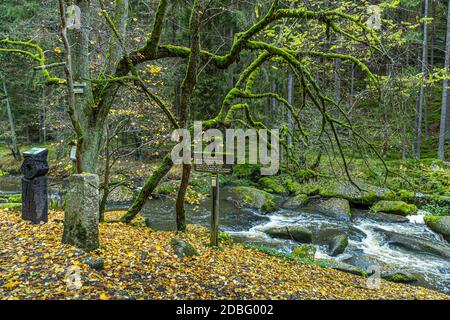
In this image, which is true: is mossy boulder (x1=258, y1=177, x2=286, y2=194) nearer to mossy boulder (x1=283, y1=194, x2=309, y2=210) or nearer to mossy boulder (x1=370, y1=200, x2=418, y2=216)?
mossy boulder (x1=283, y1=194, x2=309, y2=210)

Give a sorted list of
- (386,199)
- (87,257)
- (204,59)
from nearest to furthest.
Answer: (87,257), (204,59), (386,199)

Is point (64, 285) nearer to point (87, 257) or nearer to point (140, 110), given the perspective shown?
point (87, 257)

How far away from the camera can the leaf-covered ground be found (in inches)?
141

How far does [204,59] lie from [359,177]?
11899 millimetres

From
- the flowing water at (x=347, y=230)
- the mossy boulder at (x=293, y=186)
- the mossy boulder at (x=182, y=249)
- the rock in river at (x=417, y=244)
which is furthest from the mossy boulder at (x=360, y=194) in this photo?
the mossy boulder at (x=182, y=249)

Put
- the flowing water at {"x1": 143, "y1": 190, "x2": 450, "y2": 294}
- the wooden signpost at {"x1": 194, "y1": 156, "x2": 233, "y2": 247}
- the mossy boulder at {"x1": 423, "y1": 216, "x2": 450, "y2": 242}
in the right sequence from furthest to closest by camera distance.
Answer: the mossy boulder at {"x1": 423, "y1": 216, "x2": 450, "y2": 242} → the flowing water at {"x1": 143, "y1": 190, "x2": 450, "y2": 294} → the wooden signpost at {"x1": 194, "y1": 156, "x2": 233, "y2": 247}

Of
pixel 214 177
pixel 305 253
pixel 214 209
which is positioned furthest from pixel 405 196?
pixel 214 177

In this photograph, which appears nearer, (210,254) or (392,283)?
(210,254)

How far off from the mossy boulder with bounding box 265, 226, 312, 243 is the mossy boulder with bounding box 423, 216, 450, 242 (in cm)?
485

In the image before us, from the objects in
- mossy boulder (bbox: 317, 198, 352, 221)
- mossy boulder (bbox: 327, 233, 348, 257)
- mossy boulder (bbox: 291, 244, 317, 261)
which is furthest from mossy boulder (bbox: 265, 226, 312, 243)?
mossy boulder (bbox: 317, 198, 352, 221)

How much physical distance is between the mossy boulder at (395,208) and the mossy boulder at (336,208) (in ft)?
3.86

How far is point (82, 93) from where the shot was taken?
6016mm

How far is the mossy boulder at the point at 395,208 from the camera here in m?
12.3
